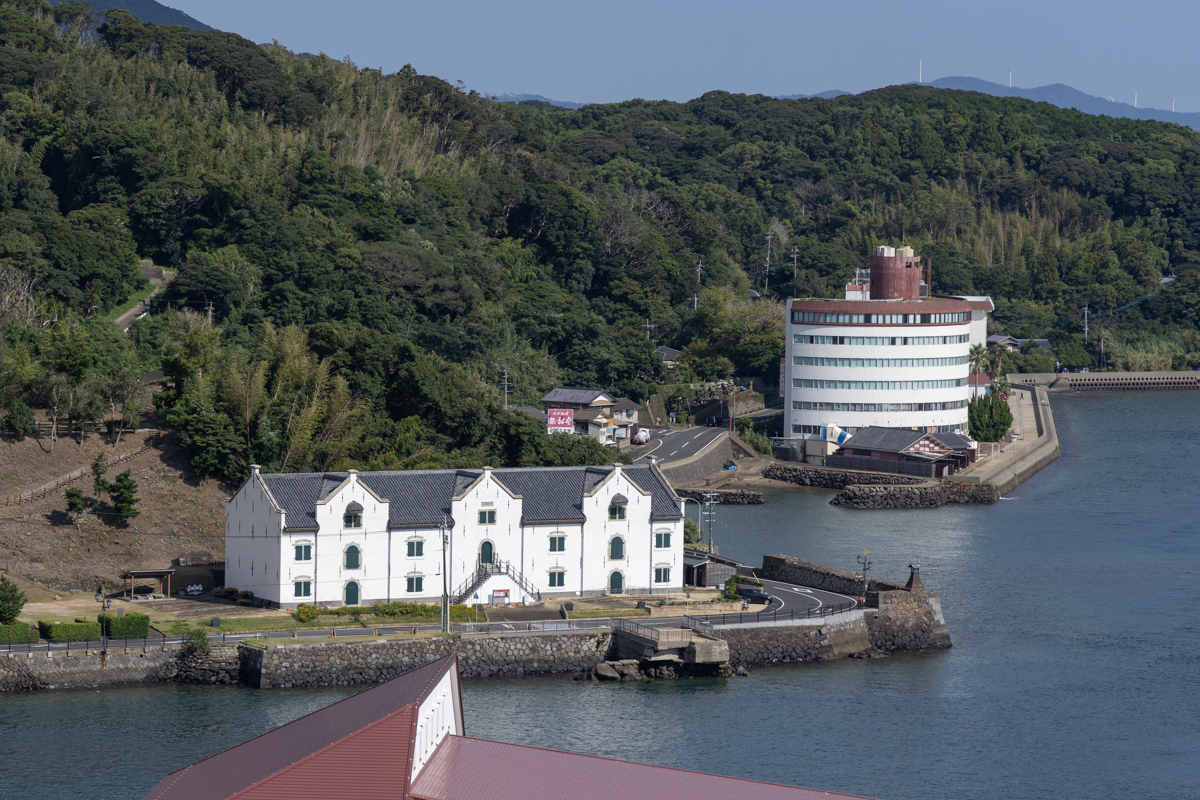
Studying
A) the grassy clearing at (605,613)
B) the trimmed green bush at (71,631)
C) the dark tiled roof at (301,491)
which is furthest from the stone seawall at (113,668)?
the grassy clearing at (605,613)

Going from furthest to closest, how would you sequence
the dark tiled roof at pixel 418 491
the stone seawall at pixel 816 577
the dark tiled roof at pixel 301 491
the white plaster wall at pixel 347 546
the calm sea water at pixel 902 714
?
the stone seawall at pixel 816 577
the dark tiled roof at pixel 418 491
the white plaster wall at pixel 347 546
the dark tiled roof at pixel 301 491
the calm sea water at pixel 902 714

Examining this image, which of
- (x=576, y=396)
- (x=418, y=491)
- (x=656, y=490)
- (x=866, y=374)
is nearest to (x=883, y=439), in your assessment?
(x=866, y=374)

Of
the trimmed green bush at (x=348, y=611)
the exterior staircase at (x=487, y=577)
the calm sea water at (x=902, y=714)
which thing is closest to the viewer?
the calm sea water at (x=902, y=714)

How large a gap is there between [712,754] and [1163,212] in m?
164

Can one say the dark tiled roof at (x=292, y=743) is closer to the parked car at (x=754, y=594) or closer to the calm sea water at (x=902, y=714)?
the calm sea water at (x=902, y=714)

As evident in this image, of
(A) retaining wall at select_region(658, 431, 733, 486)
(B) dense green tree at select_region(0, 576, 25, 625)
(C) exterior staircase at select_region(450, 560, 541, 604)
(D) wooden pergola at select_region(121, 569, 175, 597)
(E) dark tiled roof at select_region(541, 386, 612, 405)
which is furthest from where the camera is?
(E) dark tiled roof at select_region(541, 386, 612, 405)

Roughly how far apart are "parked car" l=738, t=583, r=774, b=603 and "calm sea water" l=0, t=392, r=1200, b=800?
4.33 meters

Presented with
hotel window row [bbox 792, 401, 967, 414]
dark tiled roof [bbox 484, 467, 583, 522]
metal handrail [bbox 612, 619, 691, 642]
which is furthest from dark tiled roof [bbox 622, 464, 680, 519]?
hotel window row [bbox 792, 401, 967, 414]

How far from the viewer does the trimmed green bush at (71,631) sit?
4575cm

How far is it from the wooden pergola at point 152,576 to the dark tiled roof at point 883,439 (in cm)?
4867

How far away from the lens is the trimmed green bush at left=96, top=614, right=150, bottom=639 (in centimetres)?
4606

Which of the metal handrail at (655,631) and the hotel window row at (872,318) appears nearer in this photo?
the metal handrail at (655,631)

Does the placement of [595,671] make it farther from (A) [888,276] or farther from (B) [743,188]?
(B) [743,188]

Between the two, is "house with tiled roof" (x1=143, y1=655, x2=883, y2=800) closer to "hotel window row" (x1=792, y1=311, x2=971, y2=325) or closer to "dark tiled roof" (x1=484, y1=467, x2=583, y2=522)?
"dark tiled roof" (x1=484, y1=467, x2=583, y2=522)
